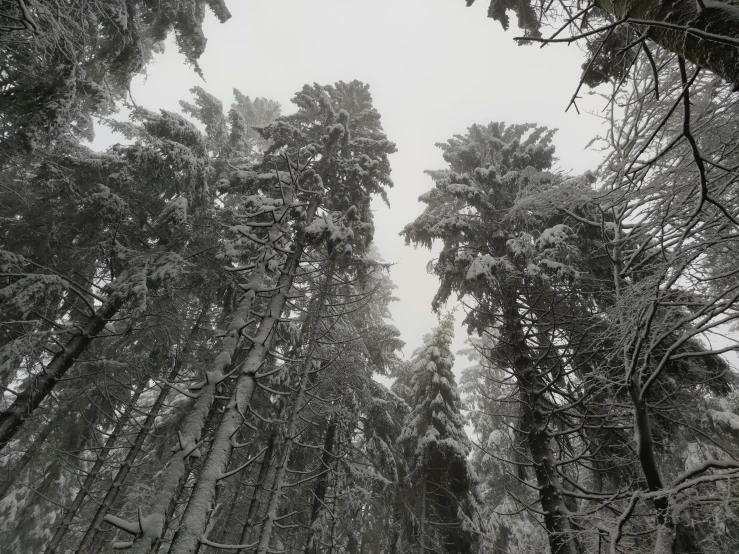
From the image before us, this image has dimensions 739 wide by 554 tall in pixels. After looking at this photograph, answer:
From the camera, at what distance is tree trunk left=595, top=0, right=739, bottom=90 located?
148 centimetres

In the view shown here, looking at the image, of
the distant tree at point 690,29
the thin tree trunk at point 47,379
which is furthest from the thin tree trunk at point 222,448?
the thin tree trunk at point 47,379

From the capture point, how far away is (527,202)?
674 cm

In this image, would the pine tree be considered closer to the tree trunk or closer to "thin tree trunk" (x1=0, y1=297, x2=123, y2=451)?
"thin tree trunk" (x1=0, y1=297, x2=123, y2=451)

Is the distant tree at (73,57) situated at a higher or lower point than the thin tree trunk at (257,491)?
higher

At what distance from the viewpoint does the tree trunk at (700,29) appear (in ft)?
4.87

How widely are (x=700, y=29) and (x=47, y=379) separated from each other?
1033 centimetres

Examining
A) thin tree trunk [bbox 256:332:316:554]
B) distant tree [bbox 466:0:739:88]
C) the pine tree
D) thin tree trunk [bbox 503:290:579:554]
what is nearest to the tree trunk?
distant tree [bbox 466:0:739:88]

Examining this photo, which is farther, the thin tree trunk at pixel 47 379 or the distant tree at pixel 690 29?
the thin tree trunk at pixel 47 379

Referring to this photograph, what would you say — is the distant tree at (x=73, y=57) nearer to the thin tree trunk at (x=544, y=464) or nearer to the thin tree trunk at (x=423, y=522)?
the thin tree trunk at (x=544, y=464)


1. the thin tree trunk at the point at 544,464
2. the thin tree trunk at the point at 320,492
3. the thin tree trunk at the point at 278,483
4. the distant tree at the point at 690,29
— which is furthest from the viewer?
the thin tree trunk at the point at 320,492

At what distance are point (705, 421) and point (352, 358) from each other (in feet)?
30.2

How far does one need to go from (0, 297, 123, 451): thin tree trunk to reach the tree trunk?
9.72m

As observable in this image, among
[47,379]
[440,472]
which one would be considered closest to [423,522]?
[440,472]

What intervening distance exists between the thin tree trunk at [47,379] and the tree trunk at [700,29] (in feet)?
Result: 31.9
